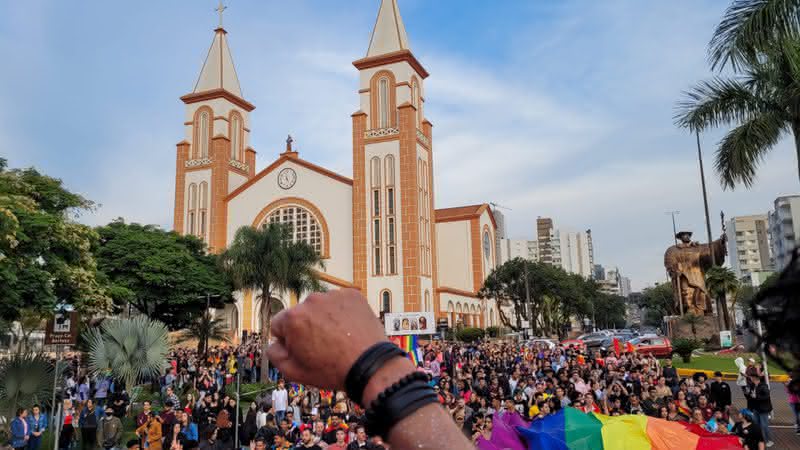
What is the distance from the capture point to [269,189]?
5025 cm

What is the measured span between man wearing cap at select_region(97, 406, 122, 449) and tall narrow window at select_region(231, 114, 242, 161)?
136ft

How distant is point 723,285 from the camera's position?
32594 millimetres

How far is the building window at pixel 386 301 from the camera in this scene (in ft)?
144

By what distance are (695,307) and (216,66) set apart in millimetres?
41616

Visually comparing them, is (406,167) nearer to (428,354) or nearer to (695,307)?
(695,307)

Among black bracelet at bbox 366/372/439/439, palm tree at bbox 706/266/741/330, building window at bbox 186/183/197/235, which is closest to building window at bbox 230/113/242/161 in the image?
building window at bbox 186/183/197/235

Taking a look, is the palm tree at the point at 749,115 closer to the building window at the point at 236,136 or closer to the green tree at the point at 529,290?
the green tree at the point at 529,290

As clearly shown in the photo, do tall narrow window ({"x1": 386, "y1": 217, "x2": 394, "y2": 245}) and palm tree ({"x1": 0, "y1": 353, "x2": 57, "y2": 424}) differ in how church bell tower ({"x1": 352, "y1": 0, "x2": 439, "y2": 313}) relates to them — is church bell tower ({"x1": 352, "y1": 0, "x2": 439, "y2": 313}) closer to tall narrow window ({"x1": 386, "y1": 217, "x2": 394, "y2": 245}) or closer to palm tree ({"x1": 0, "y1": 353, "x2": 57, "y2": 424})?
tall narrow window ({"x1": 386, "y1": 217, "x2": 394, "y2": 245})

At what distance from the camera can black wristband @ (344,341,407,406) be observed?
123 cm

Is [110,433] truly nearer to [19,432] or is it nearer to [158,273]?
[19,432]

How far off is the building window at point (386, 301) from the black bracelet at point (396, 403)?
43011 mm

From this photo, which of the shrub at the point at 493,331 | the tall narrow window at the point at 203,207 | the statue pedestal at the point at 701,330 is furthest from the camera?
the shrub at the point at 493,331

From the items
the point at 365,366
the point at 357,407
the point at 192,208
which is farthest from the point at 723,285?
the point at 192,208

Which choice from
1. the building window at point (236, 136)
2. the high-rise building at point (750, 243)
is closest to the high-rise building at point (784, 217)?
the high-rise building at point (750, 243)
